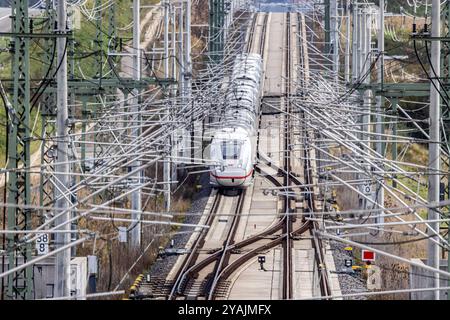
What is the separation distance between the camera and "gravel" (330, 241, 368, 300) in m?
25.1

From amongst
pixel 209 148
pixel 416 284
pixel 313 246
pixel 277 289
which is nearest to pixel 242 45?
pixel 209 148

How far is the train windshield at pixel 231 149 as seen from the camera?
35312mm

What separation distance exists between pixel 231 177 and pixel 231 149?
4.85 feet

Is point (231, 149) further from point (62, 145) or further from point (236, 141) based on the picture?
point (62, 145)

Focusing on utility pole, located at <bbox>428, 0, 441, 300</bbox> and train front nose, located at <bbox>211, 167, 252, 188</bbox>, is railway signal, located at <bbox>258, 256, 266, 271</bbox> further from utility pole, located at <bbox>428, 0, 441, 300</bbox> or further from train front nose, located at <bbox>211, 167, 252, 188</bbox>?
train front nose, located at <bbox>211, 167, 252, 188</bbox>

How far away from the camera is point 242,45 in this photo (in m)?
66.8

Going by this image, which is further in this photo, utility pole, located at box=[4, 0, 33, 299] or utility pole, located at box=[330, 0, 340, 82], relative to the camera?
utility pole, located at box=[330, 0, 340, 82]

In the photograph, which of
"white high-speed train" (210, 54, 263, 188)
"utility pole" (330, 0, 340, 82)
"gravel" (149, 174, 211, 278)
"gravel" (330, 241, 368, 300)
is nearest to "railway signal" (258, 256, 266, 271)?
"gravel" (330, 241, 368, 300)

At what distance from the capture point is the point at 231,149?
35688 millimetres

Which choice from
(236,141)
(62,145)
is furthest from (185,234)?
(62,145)

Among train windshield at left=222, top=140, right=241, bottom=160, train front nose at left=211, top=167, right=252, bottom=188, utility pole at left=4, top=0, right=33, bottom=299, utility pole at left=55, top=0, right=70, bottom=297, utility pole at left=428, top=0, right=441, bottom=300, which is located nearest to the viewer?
utility pole at left=55, top=0, right=70, bottom=297

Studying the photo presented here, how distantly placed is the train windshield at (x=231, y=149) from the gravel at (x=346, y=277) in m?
6.31

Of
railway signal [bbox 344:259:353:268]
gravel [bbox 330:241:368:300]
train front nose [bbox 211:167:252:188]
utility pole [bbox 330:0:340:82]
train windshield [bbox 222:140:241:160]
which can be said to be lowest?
gravel [bbox 330:241:368:300]

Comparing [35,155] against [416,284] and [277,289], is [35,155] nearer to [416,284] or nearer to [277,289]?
[277,289]
